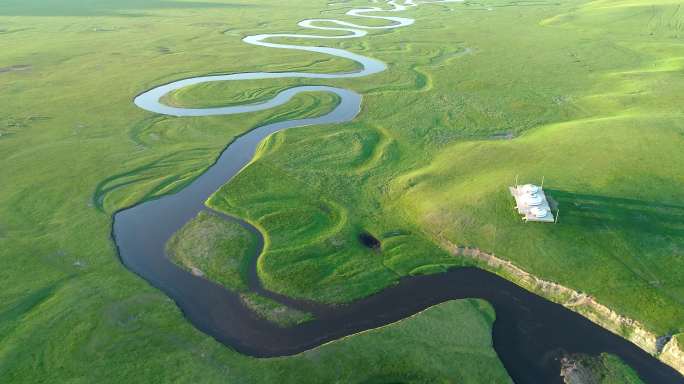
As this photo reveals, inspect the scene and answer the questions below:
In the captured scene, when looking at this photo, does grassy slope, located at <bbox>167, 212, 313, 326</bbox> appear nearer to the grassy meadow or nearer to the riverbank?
the grassy meadow

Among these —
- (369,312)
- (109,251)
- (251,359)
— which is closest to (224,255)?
Answer: (109,251)

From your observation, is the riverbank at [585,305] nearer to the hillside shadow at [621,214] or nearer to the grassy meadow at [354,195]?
the grassy meadow at [354,195]

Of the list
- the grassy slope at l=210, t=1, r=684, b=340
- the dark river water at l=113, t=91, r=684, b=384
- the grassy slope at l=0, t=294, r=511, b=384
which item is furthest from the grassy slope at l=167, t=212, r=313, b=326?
the grassy slope at l=0, t=294, r=511, b=384

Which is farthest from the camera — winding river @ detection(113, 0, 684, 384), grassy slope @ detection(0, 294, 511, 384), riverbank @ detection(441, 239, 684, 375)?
winding river @ detection(113, 0, 684, 384)

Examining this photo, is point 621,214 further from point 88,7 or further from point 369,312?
point 88,7

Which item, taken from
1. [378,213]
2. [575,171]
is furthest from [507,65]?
[378,213]

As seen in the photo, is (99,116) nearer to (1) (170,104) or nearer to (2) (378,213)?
(1) (170,104)
